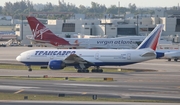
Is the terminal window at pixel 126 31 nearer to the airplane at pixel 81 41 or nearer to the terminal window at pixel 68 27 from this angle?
the terminal window at pixel 68 27

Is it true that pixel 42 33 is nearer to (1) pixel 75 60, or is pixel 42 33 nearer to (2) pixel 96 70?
(1) pixel 75 60

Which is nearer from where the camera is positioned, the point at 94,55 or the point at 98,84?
the point at 98,84

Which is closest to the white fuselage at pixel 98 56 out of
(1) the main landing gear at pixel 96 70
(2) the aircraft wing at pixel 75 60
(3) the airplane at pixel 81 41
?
(2) the aircraft wing at pixel 75 60

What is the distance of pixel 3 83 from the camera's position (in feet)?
162

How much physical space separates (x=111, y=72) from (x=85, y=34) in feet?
253

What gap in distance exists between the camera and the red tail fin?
9094 cm

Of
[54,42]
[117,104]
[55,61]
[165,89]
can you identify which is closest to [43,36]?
[54,42]

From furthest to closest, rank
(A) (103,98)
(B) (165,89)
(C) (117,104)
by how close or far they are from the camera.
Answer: (B) (165,89)
(A) (103,98)
(C) (117,104)

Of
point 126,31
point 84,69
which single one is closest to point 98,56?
point 84,69

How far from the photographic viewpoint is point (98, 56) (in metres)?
63.0

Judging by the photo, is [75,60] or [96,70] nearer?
[75,60]

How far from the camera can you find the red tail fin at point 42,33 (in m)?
90.9

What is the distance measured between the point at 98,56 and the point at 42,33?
33265 mm

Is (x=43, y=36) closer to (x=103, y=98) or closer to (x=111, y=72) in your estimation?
(x=111, y=72)
